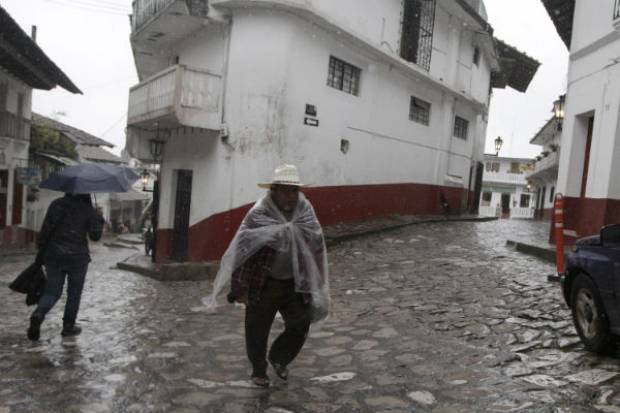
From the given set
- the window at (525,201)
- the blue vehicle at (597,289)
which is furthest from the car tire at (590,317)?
the window at (525,201)

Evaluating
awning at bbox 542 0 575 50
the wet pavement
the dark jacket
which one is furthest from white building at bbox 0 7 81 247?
awning at bbox 542 0 575 50

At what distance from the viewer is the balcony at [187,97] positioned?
1206cm

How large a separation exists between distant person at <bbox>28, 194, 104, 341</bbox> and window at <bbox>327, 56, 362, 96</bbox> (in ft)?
30.3

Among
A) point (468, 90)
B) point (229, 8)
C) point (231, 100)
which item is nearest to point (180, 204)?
point (231, 100)

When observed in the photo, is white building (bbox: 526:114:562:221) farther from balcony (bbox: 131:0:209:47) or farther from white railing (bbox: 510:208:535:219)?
balcony (bbox: 131:0:209:47)

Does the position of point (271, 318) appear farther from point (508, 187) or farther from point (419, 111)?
point (508, 187)

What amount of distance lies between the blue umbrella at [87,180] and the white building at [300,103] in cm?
606

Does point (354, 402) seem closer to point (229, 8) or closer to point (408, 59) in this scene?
point (229, 8)

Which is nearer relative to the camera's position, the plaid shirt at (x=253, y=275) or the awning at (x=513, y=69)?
the plaid shirt at (x=253, y=275)

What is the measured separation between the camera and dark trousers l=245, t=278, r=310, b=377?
4141 mm

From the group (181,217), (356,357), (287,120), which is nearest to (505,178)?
(181,217)

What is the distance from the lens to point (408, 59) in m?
16.4

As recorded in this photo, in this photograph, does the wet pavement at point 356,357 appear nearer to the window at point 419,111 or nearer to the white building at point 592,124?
the white building at point 592,124

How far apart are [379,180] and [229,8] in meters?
6.66
